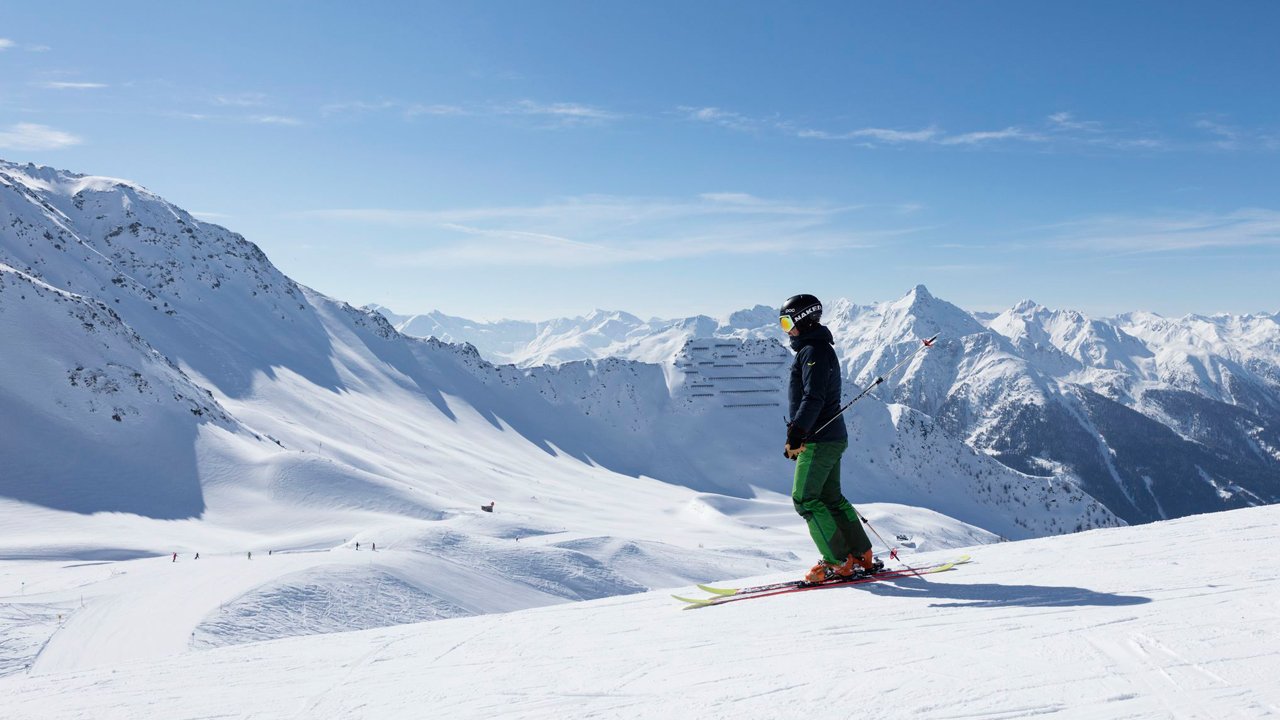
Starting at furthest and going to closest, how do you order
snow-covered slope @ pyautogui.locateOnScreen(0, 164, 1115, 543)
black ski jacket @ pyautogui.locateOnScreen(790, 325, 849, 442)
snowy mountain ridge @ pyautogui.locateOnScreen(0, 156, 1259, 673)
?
snow-covered slope @ pyautogui.locateOnScreen(0, 164, 1115, 543) → snowy mountain ridge @ pyautogui.locateOnScreen(0, 156, 1259, 673) → black ski jacket @ pyautogui.locateOnScreen(790, 325, 849, 442)

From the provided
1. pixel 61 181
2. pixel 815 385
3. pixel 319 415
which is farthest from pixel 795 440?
pixel 61 181

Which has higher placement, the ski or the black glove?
the black glove

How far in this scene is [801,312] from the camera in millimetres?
8625

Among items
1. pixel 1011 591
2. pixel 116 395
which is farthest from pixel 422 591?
pixel 116 395

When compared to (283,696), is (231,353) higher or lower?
higher

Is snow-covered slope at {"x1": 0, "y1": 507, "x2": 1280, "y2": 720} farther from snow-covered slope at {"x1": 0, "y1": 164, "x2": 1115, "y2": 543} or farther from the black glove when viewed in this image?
snow-covered slope at {"x1": 0, "y1": 164, "x2": 1115, "y2": 543}

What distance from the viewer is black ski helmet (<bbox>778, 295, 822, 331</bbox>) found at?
28.3 feet

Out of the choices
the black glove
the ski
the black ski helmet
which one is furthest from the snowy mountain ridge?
the black ski helmet

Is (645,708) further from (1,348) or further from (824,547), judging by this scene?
(1,348)

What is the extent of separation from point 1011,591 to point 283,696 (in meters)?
6.68

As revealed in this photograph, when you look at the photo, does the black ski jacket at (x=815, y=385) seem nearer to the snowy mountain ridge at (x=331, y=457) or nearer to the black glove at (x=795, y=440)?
A: the black glove at (x=795, y=440)

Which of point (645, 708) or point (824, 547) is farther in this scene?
point (824, 547)

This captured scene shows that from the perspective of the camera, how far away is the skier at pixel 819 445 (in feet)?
27.8

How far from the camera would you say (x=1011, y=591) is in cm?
732
